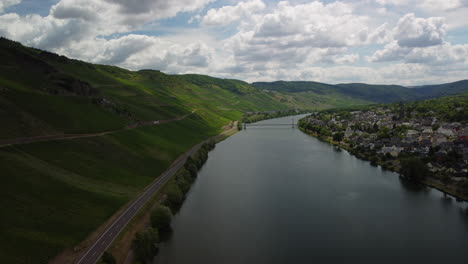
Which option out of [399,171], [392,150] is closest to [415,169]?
[399,171]

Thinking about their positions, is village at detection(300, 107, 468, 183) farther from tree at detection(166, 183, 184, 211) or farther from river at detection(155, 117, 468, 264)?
tree at detection(166, 183, 184, 211)

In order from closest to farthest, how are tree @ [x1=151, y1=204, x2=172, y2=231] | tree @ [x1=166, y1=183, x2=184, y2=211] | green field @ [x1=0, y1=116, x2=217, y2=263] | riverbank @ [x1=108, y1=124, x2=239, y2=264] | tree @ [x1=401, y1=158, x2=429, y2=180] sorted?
green field @ [x1=0, y1=116, x2=217, y2=263] → riverbank @ [x1=108, y1=124, x2=239, y2=264] → tree @ [x1=151, y1=204, x2=172, y2=231] → tree @ [x1=166, y1=183, x2=184, y2=211] → tree @ [x1=401, y1=158, x2=429, y2=180]

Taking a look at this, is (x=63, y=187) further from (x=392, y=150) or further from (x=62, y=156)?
(x=392, y=150)

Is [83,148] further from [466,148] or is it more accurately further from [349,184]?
[466,148]

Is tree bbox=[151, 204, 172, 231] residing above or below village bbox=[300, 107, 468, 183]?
below

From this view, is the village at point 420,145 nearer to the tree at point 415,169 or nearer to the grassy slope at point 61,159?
the tree at point 415,169

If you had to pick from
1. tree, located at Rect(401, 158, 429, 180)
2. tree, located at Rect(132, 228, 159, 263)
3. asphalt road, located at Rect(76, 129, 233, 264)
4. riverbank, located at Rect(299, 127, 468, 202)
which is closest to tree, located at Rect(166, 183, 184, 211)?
asphalt road, located at Rect(76, 129, 233, 264)
